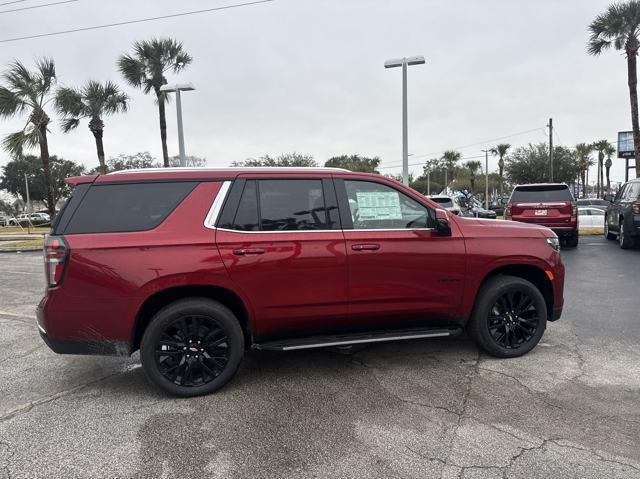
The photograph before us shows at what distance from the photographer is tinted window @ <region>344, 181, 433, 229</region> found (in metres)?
4.00

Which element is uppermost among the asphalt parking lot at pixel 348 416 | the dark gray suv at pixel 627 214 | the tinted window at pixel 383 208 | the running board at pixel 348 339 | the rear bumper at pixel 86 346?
the tinted window at pixel 383 208

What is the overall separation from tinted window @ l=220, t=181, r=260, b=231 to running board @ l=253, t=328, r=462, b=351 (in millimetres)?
970

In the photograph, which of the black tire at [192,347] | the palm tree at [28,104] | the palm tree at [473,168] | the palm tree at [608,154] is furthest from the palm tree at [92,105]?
the palm tree at [608,154]

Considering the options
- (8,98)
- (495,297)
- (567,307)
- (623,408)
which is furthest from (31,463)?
(8,98)

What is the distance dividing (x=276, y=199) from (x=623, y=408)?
3.06 metres

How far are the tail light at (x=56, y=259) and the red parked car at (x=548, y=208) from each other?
414 inches

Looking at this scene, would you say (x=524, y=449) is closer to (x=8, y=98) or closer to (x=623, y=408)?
(x=623, y=408)

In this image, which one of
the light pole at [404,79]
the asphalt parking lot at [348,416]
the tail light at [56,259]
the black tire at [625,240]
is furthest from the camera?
the light pole at [404,79]

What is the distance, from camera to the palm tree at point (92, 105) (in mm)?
20188

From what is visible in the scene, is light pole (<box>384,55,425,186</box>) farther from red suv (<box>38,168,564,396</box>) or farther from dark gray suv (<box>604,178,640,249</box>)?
red suv (<box>38,168,564,396</box>)

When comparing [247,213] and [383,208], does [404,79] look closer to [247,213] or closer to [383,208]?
[383,208]

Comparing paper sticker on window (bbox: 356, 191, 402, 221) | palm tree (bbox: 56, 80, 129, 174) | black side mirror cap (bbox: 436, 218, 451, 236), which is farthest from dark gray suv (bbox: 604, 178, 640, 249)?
palm tree (bbox: 56, 80, 129, 174)

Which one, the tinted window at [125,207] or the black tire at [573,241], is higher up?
the tinted window at [125,207]

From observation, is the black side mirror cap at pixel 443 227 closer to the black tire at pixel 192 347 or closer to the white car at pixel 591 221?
the black tire at pixel 192 347
